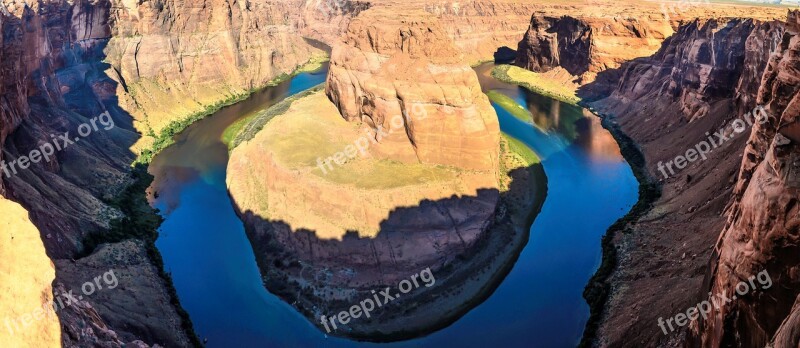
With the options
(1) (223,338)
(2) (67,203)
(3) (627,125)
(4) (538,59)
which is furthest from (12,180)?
(4) (538,59)

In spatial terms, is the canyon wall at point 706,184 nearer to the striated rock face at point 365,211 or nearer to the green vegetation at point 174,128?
the striated rock face at point 365,211

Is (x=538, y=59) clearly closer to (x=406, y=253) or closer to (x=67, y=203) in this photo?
(x=406, y=253)

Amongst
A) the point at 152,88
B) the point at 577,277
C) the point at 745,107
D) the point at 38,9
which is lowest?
the point at 152,88

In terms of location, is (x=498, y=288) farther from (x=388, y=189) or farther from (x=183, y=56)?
(x=183, y=56)

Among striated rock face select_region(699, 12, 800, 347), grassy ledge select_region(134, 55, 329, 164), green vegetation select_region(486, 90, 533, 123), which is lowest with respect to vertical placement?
grassy ledge select_region(134, 55, 329, 164)

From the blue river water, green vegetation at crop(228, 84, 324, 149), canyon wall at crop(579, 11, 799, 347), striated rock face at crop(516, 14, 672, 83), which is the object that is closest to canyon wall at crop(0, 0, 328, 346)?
the blue river water

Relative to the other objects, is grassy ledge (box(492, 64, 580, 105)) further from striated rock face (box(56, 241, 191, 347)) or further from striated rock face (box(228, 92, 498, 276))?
striated rock face (box(56, 241, 191, 347))

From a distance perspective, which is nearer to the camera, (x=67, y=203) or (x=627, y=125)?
(x=67, y=203)
